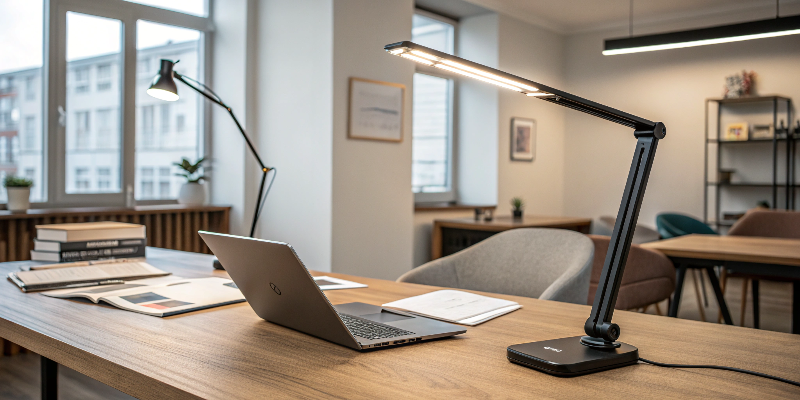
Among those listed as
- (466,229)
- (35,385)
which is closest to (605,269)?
(35,385)

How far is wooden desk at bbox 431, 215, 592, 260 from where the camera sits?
15.4 ft

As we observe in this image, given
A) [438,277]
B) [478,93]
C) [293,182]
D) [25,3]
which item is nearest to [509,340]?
[438,277]

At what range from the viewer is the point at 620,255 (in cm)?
93

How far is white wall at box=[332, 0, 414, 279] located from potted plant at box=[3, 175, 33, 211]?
69.1 inches

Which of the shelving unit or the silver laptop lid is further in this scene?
the shelving unit

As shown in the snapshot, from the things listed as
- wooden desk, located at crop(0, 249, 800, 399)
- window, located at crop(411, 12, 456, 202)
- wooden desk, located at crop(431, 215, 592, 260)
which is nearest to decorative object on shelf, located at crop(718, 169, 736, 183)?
wooden desk, located at crop(431, 215, 592, 260)

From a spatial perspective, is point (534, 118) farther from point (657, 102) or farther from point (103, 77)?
point (103, 77)

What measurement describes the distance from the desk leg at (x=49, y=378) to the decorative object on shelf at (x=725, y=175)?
590 centimetres

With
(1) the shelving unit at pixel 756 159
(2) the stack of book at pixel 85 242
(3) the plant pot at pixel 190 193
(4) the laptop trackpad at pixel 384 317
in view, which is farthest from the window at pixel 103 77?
(1) the shelving unit at pixel 756 159

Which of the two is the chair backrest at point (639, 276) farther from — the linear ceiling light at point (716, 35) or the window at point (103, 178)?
the window at point (103, 178)

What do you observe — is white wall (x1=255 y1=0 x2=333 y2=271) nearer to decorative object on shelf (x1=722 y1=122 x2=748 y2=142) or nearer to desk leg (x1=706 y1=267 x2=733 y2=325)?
desk leg (x1=706 y1=267 x2=733 y2=325)

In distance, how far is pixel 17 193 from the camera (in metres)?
3.37

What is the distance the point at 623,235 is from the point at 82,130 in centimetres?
386

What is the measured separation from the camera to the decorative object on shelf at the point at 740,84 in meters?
5.73
